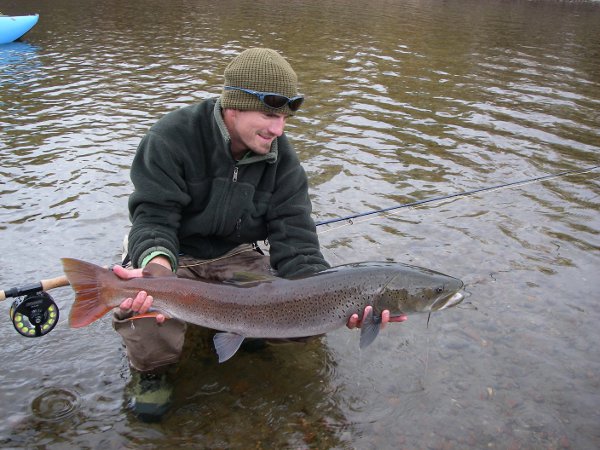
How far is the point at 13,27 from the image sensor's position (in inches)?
677

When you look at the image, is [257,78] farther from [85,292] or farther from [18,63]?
[18,63]

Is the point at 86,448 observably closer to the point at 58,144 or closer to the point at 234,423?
the point at 234,423

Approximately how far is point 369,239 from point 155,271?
347cm

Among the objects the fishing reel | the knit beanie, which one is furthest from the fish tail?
the knit beanie

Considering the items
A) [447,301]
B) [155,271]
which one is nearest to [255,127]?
[155,271]

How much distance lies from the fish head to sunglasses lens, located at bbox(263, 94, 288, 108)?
→ 1.35 m

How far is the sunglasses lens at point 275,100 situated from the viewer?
384 centimetres

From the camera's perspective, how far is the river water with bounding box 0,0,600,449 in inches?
157

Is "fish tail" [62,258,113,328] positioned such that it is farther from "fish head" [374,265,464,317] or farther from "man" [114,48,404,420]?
"fish head" [374,265,464,317]

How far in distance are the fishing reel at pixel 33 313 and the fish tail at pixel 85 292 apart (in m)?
0.58

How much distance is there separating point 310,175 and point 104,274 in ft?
17.1

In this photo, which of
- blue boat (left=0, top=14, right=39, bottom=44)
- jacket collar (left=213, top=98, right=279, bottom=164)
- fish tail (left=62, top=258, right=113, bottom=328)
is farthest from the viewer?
blue boat (left=0, top=14, right=39, bottom=44)

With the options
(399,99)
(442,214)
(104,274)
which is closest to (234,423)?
(104,274)

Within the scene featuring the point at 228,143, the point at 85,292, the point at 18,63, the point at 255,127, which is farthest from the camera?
the point at 18,63
